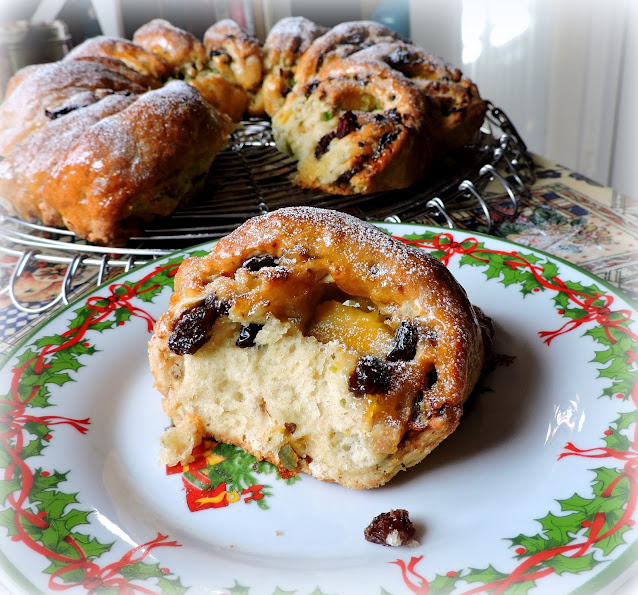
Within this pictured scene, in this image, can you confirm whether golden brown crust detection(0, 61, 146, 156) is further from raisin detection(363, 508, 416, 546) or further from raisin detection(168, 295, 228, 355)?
raisin detection(363, 508, 416, 546)

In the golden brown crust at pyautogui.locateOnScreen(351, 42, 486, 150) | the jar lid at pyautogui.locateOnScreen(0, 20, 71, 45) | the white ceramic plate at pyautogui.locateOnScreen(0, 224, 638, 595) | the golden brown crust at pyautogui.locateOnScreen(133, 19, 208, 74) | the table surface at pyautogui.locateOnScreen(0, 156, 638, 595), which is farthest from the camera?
the jar lid at pyautogui.locateOnScreen(0, 20, 71, 45)

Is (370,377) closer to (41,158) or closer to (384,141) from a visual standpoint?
(384,141)

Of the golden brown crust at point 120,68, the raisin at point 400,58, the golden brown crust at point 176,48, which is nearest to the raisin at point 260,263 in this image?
the raisin at point 400,58

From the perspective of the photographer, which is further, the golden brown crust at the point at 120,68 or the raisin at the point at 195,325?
the golden brown crust at the point at 120,68

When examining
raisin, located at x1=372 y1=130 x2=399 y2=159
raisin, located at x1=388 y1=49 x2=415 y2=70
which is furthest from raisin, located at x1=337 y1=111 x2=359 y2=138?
raisin, located at x1=388 y1=49 x2=415 y2=70

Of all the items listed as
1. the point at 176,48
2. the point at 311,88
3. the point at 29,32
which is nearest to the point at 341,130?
the point at 311,88

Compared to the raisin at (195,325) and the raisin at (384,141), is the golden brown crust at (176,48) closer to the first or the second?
the raisin at (384,141)
